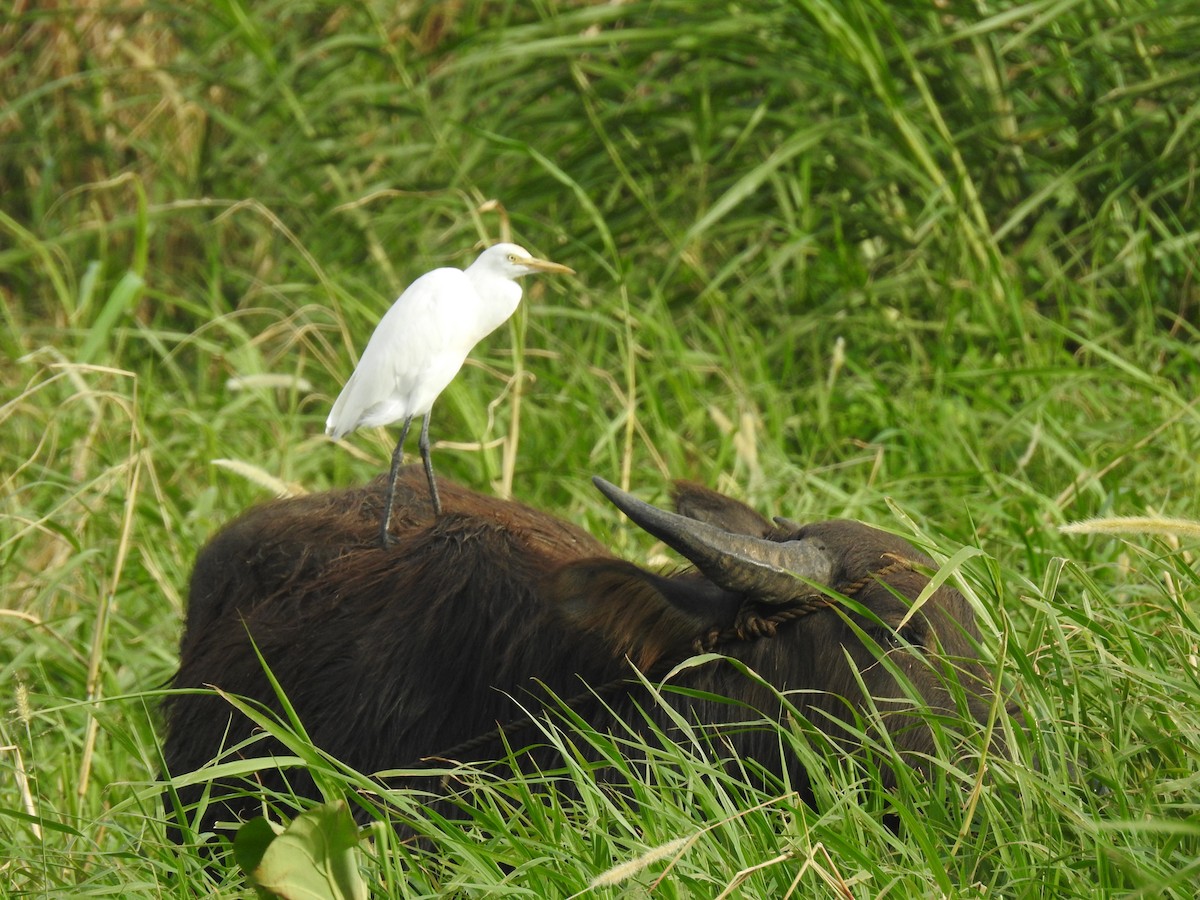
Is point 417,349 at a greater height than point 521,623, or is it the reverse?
point 417,349

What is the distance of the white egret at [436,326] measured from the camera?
240cm

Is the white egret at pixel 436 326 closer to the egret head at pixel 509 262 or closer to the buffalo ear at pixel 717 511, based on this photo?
the egret head at pixel 509 262

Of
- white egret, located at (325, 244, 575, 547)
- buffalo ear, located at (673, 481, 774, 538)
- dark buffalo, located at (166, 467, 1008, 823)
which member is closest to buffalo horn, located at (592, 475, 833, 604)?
dark buffalo, located at (166, 467, 1008, 823)

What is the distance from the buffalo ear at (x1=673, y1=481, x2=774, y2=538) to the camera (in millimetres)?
2688

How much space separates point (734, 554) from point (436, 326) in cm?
64

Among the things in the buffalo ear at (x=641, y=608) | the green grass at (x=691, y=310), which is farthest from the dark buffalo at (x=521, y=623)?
the green grass at (x=691, y=310)

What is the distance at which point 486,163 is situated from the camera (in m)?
6.06

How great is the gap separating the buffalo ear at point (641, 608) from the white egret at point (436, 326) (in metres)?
0.42

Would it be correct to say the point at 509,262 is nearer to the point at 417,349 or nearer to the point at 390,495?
the point at 417,349

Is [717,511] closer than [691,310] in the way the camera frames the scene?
Yes

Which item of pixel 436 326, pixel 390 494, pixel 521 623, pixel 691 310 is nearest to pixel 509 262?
pixel 436 326

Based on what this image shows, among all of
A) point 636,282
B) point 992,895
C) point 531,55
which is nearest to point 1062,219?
point 636,282

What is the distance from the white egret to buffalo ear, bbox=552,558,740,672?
0.42 meters

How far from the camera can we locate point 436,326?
2.39m
